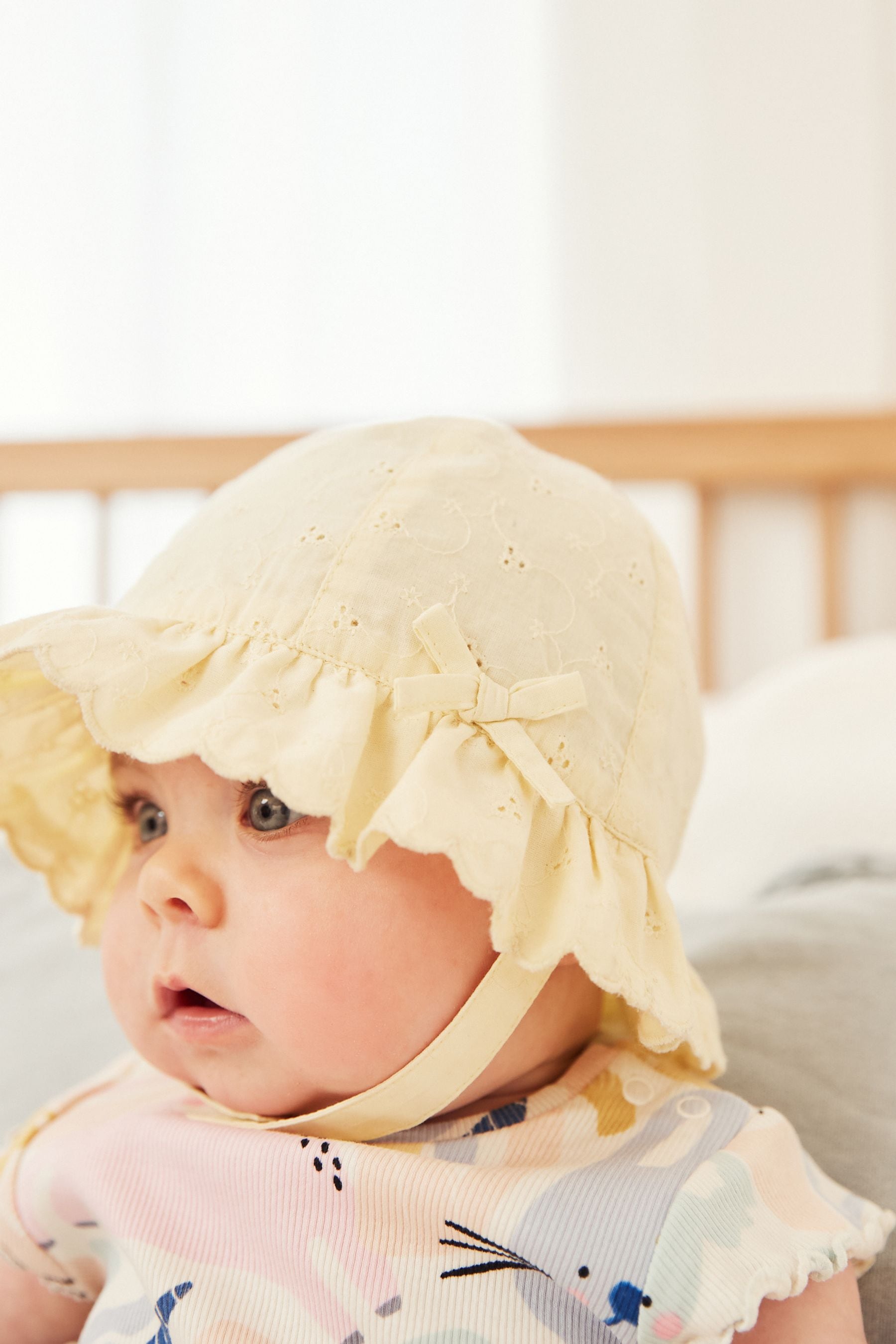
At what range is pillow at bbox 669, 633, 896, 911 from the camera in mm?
1091

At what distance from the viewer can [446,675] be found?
577 millimetres

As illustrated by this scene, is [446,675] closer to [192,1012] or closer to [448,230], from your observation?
[192,1012]

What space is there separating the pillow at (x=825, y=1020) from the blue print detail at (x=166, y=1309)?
1.15 feet

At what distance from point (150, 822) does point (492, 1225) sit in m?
0.30

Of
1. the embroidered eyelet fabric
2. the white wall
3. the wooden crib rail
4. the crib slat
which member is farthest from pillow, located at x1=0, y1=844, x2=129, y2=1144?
the crib slat

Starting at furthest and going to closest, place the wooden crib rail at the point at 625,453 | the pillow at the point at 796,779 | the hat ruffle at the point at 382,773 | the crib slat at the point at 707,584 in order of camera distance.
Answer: the crib slat at the point at 707,584
the wooden crib rail at the point at 625,453
the pillow at the point at 796,779
the hat ruffle at the point at 382,773

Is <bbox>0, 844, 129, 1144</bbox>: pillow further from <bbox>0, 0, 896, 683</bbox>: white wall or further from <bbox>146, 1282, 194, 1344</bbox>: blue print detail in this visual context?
<bbox>0, 0, 896, 683</bbox>: white wall

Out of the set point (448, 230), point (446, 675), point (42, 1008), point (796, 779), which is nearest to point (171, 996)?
point (446, 675)

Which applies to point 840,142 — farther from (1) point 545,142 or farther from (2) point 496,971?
(2) point 496,971

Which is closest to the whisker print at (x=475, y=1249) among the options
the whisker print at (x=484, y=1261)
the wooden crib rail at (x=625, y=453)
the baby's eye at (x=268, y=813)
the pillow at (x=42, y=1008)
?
the whisker print at (x=484, y=1261)

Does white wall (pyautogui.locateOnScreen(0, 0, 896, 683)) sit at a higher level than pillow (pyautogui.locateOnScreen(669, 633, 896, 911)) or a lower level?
higher

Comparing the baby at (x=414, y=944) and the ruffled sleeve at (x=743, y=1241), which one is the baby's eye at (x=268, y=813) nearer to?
the baby at (x=414, y=944)

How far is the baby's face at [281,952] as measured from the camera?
22.8 inches

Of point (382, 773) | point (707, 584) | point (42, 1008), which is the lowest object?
point (42, 1008)
